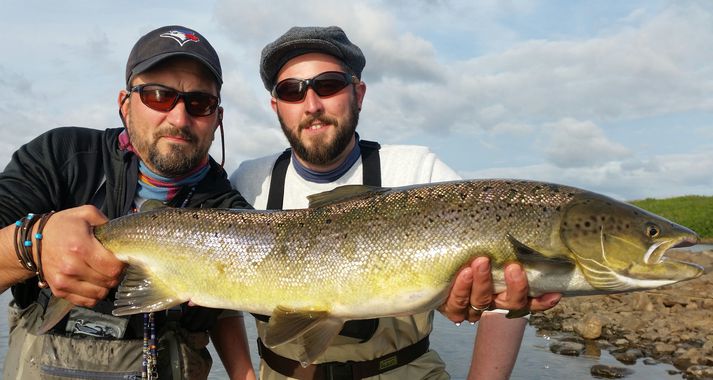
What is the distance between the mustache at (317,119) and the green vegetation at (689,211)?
2881 centimetres

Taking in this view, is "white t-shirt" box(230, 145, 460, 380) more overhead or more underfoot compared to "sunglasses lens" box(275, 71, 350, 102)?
more underfoot

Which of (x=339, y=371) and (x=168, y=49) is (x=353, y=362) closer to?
(x=339, y=371)

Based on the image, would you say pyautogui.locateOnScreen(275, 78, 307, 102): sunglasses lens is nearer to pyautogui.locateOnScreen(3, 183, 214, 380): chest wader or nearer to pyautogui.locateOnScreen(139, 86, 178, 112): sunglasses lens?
pyautogui.locateOnScreen(139, 86, 178, 112): sunglasses lens

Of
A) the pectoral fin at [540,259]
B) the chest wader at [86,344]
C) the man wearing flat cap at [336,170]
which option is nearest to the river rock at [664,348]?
the man wearing flat cap at [336,170]

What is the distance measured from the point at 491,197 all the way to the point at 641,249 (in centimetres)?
87

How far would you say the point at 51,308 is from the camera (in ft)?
11.6

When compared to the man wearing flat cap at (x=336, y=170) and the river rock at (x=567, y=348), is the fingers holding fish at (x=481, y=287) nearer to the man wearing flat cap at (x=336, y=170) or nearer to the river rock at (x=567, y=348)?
the man wearing flat cap at (x=336, y=170)

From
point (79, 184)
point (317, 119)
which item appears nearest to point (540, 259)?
point (317, 119)

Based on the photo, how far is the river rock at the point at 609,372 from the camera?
8.42m

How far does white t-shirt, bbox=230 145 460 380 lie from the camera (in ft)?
13.8

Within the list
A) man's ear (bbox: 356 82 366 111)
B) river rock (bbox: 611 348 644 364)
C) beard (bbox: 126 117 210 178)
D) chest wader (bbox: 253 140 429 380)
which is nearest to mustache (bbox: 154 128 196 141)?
beard (bbox: 126 117 210 178)

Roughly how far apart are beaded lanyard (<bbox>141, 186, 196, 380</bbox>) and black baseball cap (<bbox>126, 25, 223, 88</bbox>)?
169 centimetres

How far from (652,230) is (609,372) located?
5986mm

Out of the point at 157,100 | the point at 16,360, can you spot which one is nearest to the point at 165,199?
the point at 157,100
